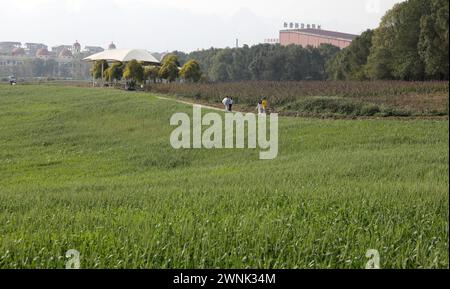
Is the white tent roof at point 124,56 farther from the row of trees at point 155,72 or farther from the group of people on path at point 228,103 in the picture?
the group of people on path at point 228,103

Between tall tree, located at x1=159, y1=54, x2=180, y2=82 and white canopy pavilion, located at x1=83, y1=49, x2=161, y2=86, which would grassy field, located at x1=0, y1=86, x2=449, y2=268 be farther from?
white canopy pavilion, located at x1=83, y1=49, x2=161, y2=86

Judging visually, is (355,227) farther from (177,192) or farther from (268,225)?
(177,192)

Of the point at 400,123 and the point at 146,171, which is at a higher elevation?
the point at 400,123

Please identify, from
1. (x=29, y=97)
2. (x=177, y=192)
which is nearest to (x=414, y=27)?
(x=177, y=192)

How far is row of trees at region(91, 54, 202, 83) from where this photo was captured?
41.5 metres

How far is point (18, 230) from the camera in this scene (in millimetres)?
5164

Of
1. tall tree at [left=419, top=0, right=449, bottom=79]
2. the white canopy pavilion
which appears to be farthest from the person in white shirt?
the white canopy pavilion

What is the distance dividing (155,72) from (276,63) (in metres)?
15.3

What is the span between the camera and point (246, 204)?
638 centimetres

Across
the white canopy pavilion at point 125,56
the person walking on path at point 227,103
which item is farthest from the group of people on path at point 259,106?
the white canopy pavilion at point 125,56

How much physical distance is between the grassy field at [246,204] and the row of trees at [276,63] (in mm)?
37652

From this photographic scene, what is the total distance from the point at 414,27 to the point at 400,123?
3.20m

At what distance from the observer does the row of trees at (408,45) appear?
9.39 metres

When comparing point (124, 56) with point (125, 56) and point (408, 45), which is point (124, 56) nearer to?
point (125, 56)
